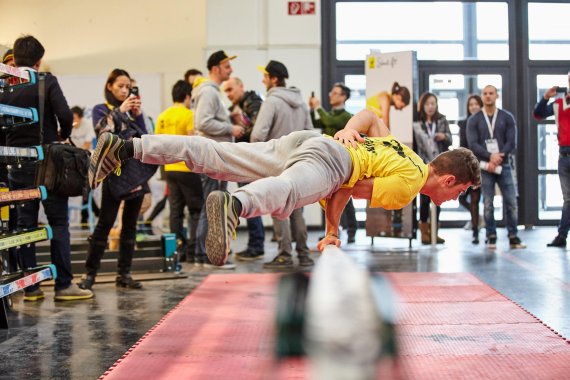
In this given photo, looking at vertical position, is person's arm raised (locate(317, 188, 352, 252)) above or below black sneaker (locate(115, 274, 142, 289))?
above

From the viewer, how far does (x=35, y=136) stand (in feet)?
16.3

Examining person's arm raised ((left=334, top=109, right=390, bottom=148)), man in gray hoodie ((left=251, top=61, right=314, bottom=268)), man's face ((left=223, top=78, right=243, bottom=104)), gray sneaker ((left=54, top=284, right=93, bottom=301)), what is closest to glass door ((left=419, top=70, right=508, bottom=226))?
man's face ((left=223, top=78, right=243, bottom=104))

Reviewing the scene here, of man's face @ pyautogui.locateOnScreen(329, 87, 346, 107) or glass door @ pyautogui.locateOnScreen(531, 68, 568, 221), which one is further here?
glass door @ pyautogui.locateOnScreen(531, 68, 568, 221)

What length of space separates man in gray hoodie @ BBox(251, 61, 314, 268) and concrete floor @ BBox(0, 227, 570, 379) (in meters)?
0.33

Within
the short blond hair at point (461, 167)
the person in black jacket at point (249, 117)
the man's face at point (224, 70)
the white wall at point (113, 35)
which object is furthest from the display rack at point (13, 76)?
the white wall at point (113, 35)

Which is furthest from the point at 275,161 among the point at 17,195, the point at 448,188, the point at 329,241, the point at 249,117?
the point at 249,117

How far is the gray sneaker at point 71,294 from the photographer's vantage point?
5.33 metres

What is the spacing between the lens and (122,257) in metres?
5.86

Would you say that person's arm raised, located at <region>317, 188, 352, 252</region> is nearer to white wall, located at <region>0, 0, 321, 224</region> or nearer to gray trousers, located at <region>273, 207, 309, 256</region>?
gray trousers, located at <region>273, 207, 309, 256</region>

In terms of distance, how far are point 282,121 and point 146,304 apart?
7.62 feet

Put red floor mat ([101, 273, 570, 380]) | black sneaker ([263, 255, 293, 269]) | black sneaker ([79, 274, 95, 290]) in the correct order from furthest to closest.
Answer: black sneaker ([263, 255, 293, 269]) < black sneaker ([79, 274, 95, 290]) < red floor mat ([101, 273, 570, 380])

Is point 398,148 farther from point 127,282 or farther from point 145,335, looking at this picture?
point 127,282

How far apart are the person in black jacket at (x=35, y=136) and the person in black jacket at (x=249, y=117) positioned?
105 inches

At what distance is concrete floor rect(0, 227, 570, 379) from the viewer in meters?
3.75
